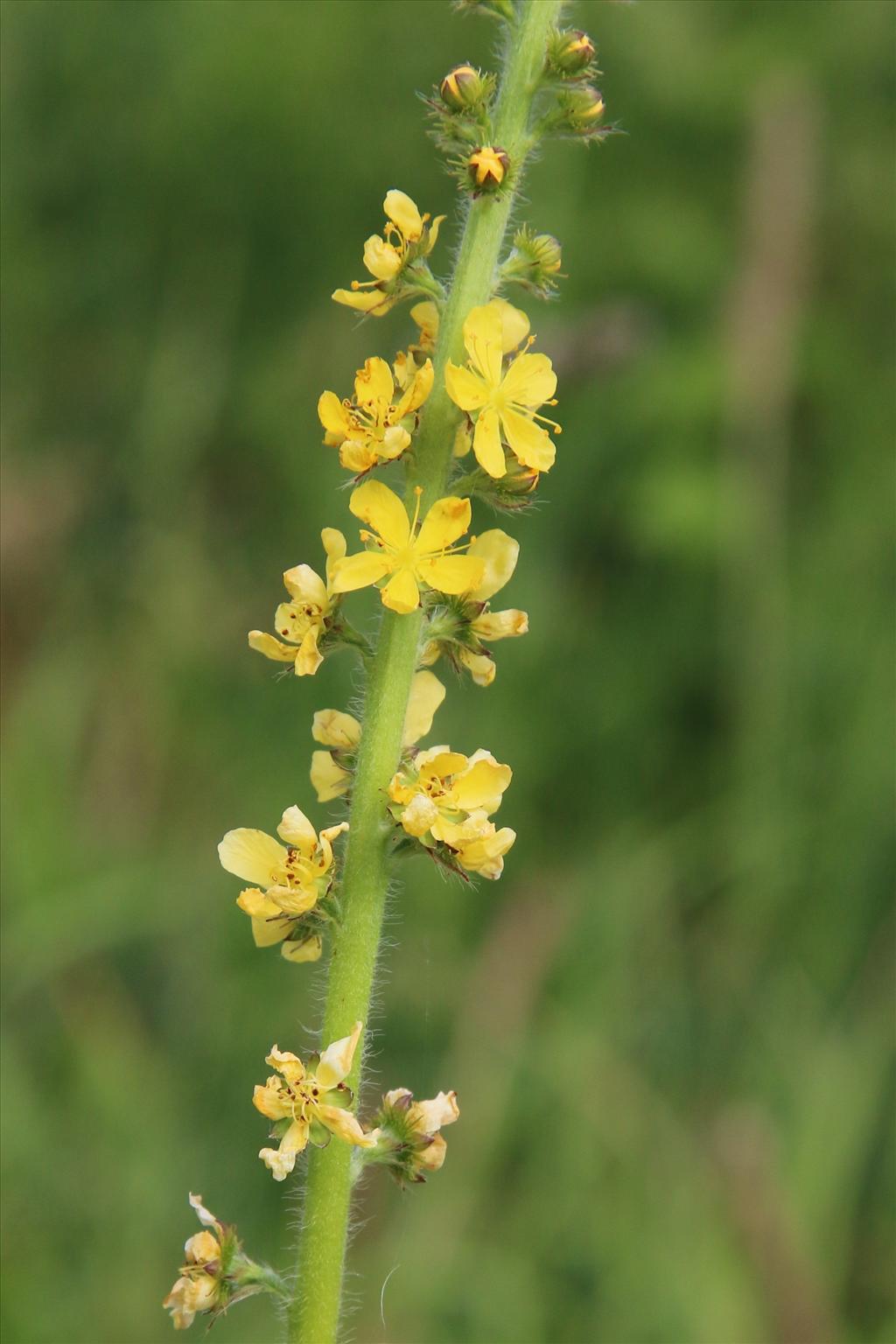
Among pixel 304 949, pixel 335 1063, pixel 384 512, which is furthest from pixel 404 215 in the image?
pixel 335 1063

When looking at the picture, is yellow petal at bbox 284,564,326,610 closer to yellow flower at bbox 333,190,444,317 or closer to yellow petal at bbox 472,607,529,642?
yellow petal at bbox 472,607,529,642

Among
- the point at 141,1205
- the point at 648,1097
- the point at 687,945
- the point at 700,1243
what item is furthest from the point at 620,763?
the point at 141,1205

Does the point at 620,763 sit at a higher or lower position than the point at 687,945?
higher

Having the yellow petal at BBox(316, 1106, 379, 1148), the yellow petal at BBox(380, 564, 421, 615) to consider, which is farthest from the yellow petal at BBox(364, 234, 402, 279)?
the yellow petal at BBox(316, 1106, 379, 1148)

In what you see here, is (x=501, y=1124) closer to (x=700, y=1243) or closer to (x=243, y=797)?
(x=700, y=1243)

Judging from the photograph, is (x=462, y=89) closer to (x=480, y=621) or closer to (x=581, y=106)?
(x=581, y=106)

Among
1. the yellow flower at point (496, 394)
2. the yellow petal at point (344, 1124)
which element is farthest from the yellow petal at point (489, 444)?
the yellow petal at point (344, 1124)

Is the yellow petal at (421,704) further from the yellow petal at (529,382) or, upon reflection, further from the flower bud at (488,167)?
the flower bud at (488,167)

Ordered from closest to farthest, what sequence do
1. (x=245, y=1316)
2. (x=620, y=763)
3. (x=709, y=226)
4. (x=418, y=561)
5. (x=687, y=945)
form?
(x=418, y=561)
(x=245, y=1316)
(x=687, y=945)
(x=620, y=763)
(x=709, y=226)
